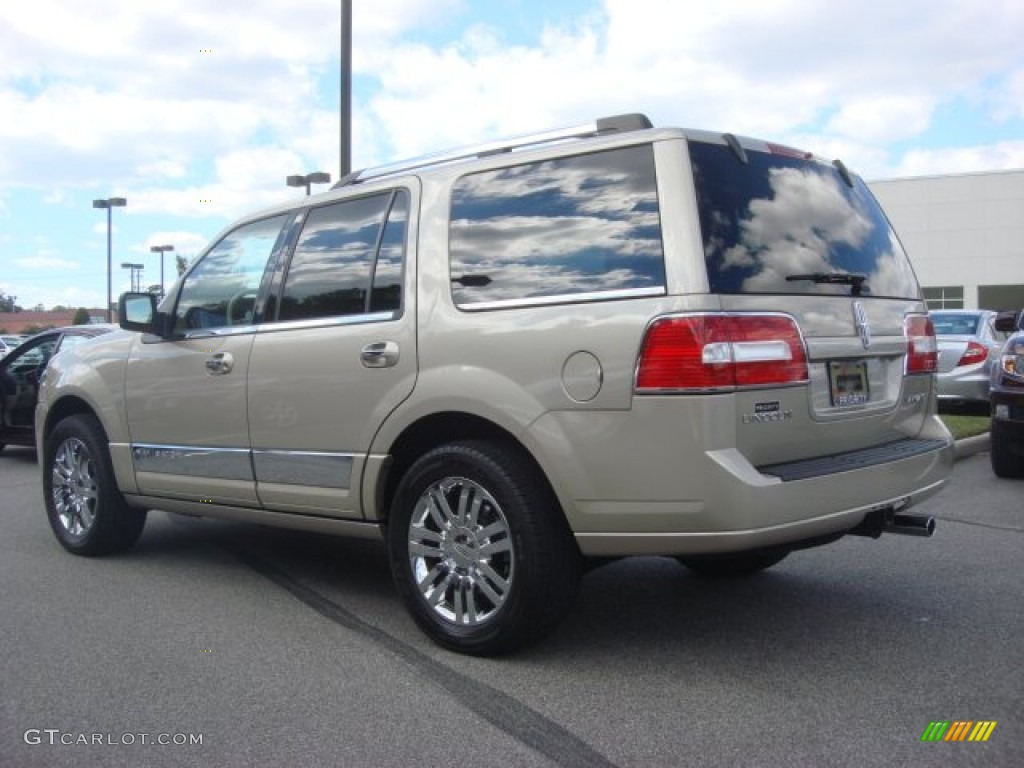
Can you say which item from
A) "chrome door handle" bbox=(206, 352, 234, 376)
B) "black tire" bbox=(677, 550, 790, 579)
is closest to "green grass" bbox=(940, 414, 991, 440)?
"black tire" bbox=(677, 550, 790, 579)

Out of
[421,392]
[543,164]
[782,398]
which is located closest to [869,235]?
[782,398]

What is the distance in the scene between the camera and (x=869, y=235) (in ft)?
14.1

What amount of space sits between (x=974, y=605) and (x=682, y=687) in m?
1.77

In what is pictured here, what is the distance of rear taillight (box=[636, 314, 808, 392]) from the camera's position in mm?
3365

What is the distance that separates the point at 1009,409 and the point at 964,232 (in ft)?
166

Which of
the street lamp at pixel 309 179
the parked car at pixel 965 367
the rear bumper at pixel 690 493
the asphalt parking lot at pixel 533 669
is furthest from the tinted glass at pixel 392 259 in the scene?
the street lamp at pixel 309 179

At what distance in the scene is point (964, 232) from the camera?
53312mm

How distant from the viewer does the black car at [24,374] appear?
10.6m

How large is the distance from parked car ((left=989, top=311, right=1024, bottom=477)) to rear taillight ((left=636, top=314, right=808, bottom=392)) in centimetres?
519

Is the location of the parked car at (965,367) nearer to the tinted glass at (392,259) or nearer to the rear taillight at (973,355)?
the rear taillight at (973,355)

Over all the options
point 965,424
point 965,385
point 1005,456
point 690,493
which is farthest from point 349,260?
point 965,424

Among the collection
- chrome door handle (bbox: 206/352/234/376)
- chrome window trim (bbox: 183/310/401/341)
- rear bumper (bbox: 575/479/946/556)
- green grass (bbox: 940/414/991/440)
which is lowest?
green grass (bbox: 940/414/991/440)

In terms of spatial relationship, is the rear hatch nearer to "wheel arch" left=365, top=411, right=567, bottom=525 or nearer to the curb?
"wheel arch" left=365, top=411, right=567, bottom=525

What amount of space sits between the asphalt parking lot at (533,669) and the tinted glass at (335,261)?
4.72 ft
